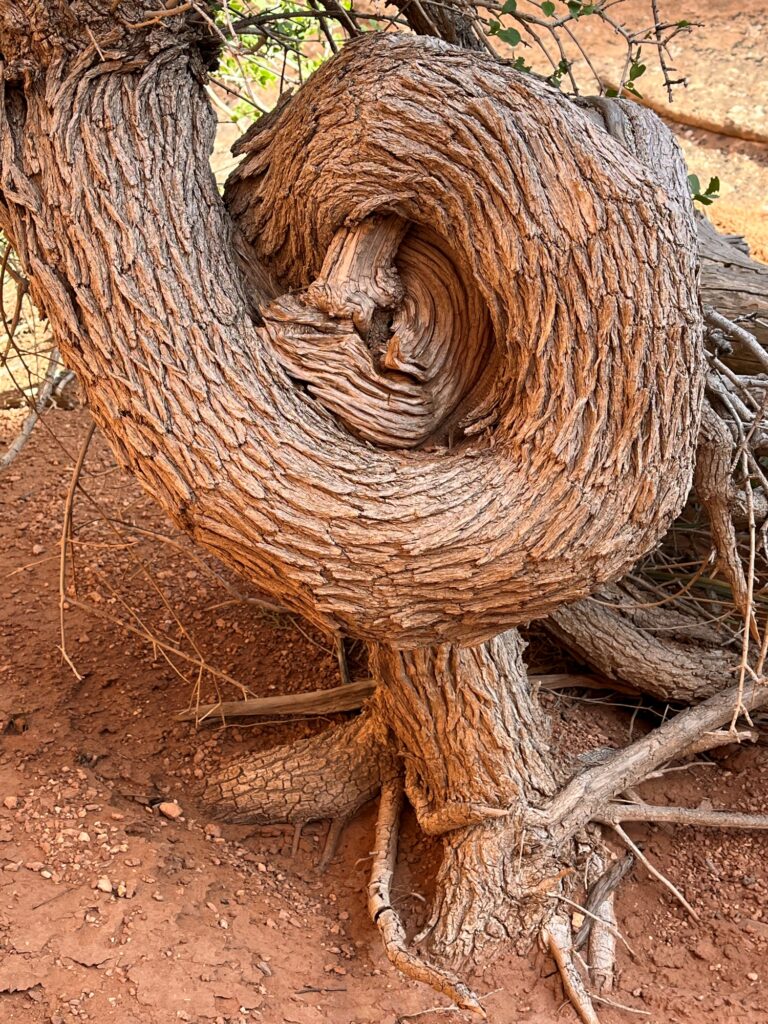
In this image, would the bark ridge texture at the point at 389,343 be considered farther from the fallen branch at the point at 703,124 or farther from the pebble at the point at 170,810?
the fallen branch at the point at 703,124

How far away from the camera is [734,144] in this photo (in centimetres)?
838

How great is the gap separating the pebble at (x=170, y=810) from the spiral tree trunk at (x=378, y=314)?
104 cm

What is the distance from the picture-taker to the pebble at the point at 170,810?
2998 mm

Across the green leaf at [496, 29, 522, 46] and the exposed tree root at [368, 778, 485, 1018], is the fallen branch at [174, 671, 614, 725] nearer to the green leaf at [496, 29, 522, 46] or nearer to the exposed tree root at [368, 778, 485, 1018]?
the exposed tree root at [368, 778, 485, 1018]

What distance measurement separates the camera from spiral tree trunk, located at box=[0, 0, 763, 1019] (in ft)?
6.53

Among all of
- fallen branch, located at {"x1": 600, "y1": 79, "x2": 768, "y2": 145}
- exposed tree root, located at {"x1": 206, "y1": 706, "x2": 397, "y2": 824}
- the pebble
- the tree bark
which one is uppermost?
fallen branch, located at {"x1": 600, "y1": 79, "x2": 768, "y2": 145}

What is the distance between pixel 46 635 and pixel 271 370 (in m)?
1.93

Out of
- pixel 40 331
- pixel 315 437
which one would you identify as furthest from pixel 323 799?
pixel 40 331

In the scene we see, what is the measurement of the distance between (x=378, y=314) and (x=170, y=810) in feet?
5.43

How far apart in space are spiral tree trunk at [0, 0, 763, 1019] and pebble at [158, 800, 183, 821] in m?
1.04

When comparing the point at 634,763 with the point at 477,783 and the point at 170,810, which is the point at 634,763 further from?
the point at 170,810

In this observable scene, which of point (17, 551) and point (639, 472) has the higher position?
point (639, 472)

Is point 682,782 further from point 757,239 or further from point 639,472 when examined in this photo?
point 757,239

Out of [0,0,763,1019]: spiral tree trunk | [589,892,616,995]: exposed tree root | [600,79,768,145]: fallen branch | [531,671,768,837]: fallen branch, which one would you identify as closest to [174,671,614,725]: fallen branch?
[531,671,768,837]: fallen branch
